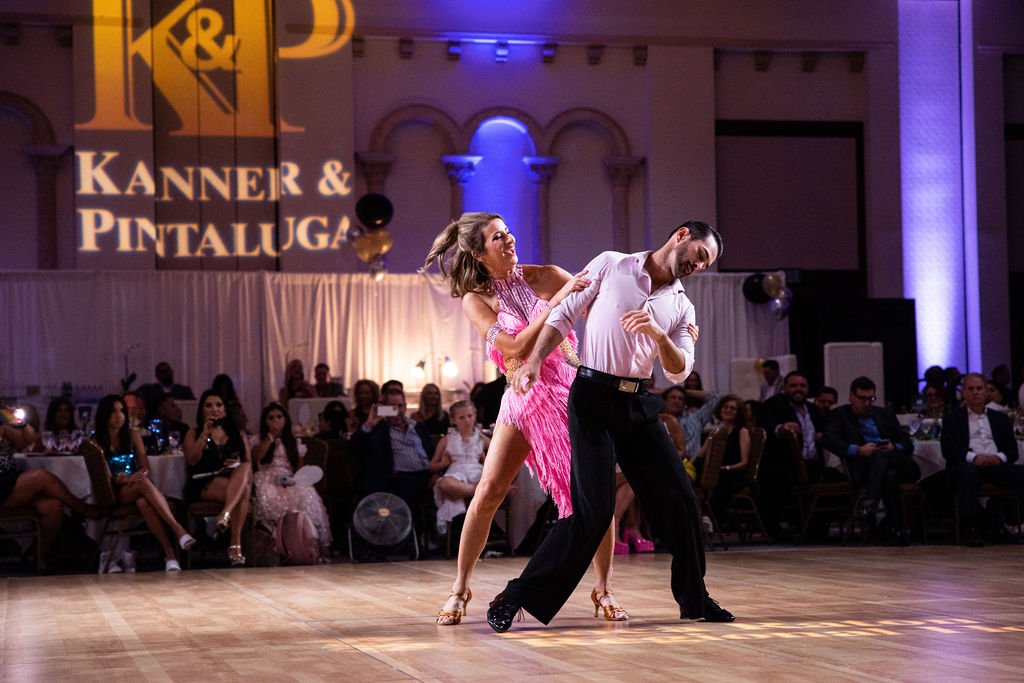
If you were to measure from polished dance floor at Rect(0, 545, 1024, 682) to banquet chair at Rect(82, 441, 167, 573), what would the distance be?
2.69ft

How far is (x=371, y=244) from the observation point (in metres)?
14.1

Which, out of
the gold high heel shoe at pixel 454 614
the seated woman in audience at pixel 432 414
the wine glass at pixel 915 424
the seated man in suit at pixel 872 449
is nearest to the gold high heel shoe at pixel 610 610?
→ the gold high heel shoe at pixel 454 614

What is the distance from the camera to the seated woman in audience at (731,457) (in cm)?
919

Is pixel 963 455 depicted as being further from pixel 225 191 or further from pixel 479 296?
pixel 225 191

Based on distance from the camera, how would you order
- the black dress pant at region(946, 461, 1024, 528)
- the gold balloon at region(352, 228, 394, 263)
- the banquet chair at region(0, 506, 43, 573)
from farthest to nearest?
the gold balloon at region(352, 228, 394, 263) < the black dress pant at region(946, 461, 1024, 528) < the banquet chair at region(0, 506, 43, 573)

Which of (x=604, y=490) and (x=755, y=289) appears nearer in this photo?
(x=604, y=490)

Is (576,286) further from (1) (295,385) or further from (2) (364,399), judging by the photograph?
(1) (295,385)

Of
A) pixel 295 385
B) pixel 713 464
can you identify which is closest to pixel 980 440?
pixel 713 464

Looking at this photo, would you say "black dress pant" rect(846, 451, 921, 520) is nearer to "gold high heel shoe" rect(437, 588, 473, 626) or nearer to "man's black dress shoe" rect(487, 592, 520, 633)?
"gold high heel shoe" rect(437, 588, 473, 626)

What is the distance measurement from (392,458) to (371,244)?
5.70 m

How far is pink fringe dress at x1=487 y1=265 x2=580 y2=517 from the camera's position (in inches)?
183

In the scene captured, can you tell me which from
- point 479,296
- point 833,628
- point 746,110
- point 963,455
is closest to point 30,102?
point 746,110

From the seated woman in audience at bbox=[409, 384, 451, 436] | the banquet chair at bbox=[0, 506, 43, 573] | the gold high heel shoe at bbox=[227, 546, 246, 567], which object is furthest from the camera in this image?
the seated woman in audience at bbox=[409, 384, 451, 436]

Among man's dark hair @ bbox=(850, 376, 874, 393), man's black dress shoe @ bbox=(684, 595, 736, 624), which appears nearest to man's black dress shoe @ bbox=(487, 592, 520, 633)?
man's black dress shoe @ bbox=(684, 595, 736, 624)
